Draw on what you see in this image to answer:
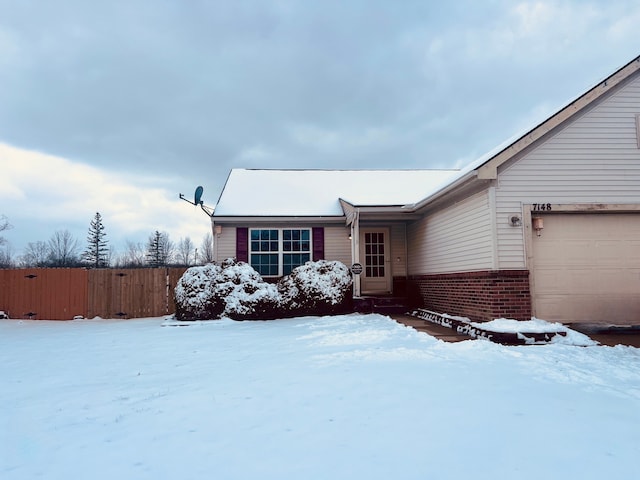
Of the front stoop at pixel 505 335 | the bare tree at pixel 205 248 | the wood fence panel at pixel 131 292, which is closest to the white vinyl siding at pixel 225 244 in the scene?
the wood fence panel at pixel 131 292

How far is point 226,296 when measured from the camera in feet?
34.0

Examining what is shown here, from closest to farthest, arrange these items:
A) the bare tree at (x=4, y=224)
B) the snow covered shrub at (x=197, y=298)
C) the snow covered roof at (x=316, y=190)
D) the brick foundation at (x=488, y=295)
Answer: the brick foundation at (x=488, y=295) → the snow covered shrub at (x=197, y=298) → the snow covered roof at (x=316, y=190) → the bare tree at (x=4, y=224)

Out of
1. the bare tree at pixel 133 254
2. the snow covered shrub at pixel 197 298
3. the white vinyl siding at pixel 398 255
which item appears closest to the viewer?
the snow covered shrub at pixel 197 298

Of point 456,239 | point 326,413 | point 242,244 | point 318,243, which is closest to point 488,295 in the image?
point 456,239

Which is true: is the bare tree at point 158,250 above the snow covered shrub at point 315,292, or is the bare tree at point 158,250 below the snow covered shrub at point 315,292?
above

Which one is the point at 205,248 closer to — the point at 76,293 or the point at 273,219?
the point at 76,293

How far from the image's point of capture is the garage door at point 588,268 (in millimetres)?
7387

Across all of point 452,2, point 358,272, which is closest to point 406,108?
point 452,2

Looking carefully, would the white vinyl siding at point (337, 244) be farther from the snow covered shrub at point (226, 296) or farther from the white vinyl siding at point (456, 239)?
the snow covered shrub at point (226, 296)

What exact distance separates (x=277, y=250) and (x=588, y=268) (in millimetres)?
8395

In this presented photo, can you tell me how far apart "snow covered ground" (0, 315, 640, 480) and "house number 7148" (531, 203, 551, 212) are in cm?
270

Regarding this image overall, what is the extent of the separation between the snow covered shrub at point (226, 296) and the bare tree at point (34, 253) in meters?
51.8

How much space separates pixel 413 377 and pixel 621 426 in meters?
1.83

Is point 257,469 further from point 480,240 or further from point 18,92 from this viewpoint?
point 18,92
